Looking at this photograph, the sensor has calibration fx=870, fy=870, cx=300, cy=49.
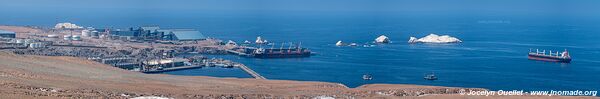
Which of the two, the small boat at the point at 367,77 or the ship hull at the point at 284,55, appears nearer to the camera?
the small boat at the point at 367,77

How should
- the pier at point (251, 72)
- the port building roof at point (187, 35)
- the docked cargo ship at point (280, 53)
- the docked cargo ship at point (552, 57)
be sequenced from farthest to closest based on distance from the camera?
1. the port building roof at point (187, 35)
2. the docked cargo ship at point (280, 53)
3. the docked cargo ship at point (552, 57)
4. the pier at point (251, 72)

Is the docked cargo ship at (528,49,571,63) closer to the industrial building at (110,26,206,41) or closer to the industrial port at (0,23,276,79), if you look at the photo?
the industrial port at (0,23,276,79)

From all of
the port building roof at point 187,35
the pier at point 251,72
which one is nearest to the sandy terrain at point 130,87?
the pier at point 251,72

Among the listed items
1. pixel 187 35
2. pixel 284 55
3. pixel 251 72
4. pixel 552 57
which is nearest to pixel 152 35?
pixel 187 35

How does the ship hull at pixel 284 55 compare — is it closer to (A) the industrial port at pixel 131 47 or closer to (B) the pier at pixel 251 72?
(A) the industrial port at pixel 131 47

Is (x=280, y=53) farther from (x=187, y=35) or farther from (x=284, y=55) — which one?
(x=187, y=35)

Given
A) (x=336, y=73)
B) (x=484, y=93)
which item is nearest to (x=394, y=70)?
(x=336, y=73)

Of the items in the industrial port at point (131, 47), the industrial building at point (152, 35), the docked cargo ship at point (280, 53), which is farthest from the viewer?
the industrial building at point (152, 35)
